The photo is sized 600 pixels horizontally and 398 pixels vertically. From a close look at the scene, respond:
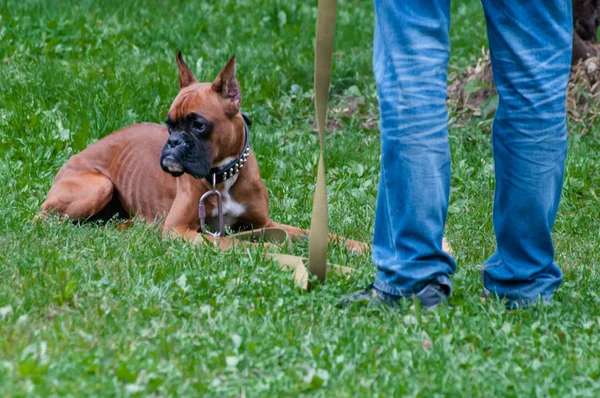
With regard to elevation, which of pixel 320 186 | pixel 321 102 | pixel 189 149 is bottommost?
pixel 189 149

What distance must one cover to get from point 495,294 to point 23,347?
1898mm

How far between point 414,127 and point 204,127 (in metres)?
1.81

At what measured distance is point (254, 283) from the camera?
12.9 feet

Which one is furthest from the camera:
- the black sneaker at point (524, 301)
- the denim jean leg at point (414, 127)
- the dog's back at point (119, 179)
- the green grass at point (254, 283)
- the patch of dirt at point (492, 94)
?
the patch of dirt at point (492, 94)

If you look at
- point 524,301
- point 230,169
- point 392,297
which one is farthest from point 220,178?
point 524,301

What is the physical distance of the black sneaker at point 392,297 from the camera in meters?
3.61

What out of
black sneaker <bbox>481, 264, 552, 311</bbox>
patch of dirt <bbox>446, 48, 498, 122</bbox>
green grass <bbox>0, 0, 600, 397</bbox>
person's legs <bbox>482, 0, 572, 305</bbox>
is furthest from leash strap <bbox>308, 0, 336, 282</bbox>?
patch of dirt <bbox>446, 48, 498, 122</bbox>

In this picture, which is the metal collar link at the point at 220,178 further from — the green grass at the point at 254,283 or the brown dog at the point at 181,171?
the green grass at the point at 254,283

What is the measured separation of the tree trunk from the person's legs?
4.07 metres

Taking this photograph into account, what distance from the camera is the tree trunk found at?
744 cm

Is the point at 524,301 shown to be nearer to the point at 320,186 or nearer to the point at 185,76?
the point at 320,186

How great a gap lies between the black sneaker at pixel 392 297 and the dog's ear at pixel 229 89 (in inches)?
65.7

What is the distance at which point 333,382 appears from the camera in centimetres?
300

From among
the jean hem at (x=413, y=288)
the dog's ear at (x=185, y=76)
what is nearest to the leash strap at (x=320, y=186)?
the jean hem at (x=413, y=288)
